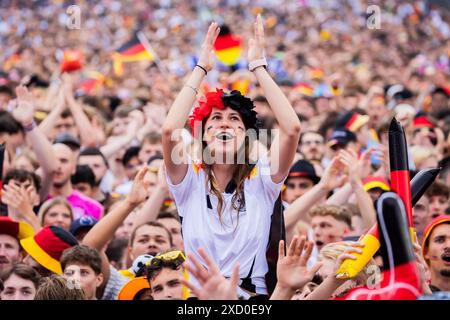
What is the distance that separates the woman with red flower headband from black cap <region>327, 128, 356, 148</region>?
444cm

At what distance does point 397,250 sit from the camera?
3527mm

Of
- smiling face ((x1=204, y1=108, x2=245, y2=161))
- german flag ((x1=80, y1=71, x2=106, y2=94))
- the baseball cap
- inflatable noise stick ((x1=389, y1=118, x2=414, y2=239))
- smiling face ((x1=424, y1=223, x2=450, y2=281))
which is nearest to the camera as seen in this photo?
inflatable noise stick ((x1=389, y1=118, x2=414, y2=239))

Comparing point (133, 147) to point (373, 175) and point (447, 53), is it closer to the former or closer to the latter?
point (373, 175)

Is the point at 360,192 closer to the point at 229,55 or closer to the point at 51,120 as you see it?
the point at 51,120

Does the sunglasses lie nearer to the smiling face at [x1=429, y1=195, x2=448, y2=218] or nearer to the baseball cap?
the smiling face at [x1=429, y1=195, x2=448, y2=218]

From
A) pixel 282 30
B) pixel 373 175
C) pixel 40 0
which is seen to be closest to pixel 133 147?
pixel 373 175

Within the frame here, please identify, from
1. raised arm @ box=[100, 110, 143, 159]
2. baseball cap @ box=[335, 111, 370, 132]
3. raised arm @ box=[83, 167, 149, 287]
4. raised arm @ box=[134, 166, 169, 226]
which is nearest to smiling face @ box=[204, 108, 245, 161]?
raised arm @ box=[83, 167, 149, 287]

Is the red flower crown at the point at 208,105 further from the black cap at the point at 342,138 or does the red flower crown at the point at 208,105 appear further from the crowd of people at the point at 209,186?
the black cap at the point at 342,138

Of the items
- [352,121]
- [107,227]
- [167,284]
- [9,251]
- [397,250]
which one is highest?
[352,121]

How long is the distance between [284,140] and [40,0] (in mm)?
26963

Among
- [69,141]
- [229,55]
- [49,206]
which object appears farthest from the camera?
[229,55]

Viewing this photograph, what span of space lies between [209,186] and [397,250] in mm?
1672

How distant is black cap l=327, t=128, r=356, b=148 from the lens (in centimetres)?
957

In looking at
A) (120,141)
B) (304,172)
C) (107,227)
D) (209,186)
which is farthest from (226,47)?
(209,186)
